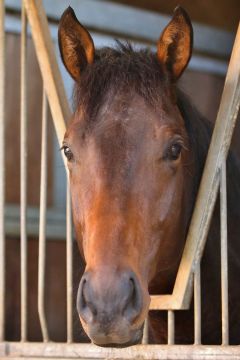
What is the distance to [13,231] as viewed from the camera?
4.77 meters

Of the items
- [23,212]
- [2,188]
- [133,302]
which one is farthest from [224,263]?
[2,188]

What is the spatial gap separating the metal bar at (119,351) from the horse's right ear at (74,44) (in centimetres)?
99

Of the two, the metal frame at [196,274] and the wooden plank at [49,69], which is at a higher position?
the wooden plank at [49,69]

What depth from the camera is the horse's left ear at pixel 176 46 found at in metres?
2.69

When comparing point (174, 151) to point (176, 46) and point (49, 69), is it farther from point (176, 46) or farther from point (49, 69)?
point (49, 69)

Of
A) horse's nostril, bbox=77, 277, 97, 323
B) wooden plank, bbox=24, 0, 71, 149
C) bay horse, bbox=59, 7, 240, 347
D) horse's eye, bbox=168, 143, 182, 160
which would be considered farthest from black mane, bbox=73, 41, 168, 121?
horse's nostril, bbox=77, 277, 97, 323

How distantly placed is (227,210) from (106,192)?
736 mm

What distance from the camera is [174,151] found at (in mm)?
2561

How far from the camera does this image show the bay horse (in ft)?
7.13

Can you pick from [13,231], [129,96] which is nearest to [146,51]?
[129,96]

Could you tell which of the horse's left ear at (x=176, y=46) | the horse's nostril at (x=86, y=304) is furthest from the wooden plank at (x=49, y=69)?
the horse's nostril at (x=86, y=304)

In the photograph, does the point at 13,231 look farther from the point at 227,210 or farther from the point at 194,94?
the point at 227,210

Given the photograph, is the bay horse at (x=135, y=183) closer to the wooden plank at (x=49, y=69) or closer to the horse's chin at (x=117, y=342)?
the horse's chin at (x=117, y=342)

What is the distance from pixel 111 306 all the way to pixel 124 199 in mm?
380
